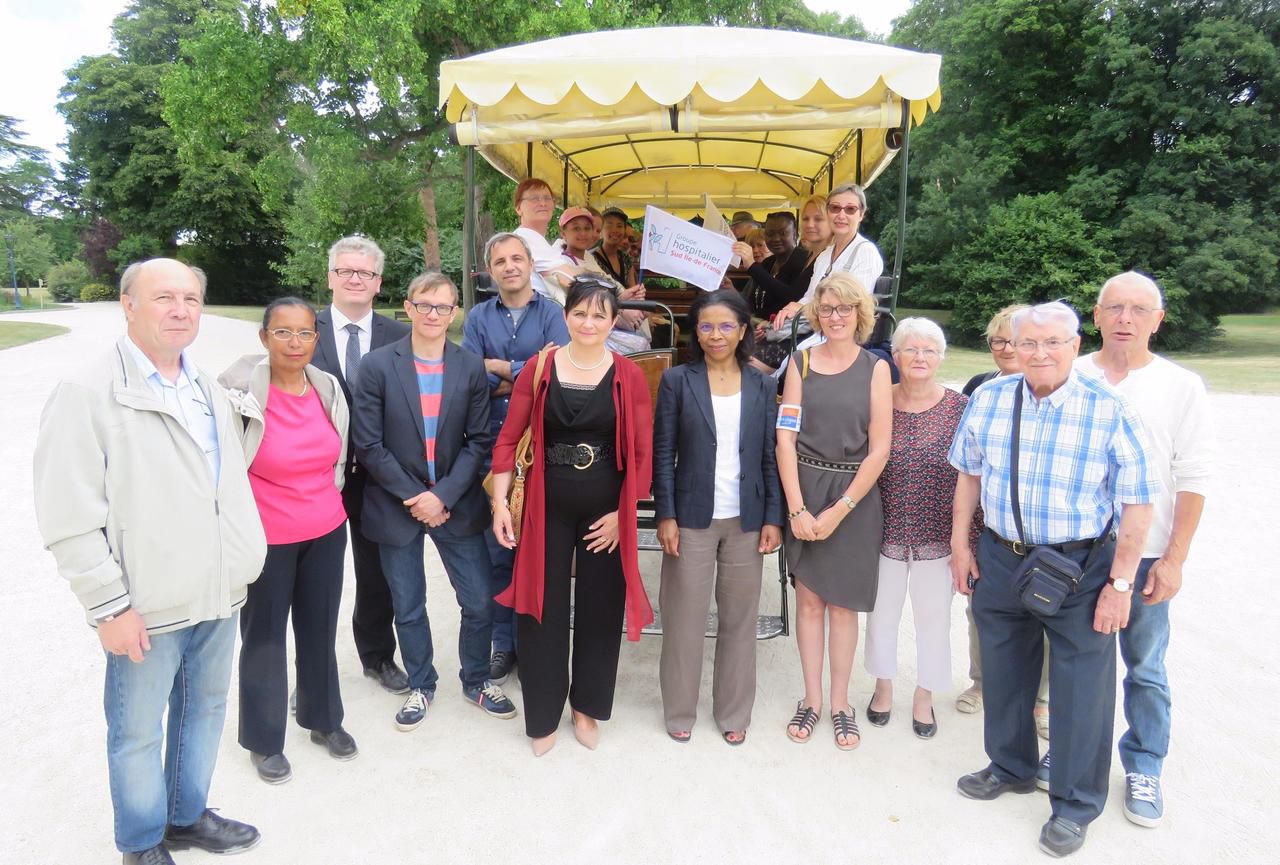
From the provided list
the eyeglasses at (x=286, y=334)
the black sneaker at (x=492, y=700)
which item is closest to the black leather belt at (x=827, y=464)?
the black sneaker at (x=492, y=700)

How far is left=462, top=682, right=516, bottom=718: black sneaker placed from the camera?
367 cm

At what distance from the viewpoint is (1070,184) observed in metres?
26.3

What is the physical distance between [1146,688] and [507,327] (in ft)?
10.8

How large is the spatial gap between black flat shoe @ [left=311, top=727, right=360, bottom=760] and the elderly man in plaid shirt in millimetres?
2767

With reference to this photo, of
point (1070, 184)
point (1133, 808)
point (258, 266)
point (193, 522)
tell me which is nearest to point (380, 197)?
point (193, 522)

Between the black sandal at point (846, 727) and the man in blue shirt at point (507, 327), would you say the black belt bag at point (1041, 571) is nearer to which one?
the black sandal at point (846, 727)

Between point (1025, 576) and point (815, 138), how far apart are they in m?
4.40

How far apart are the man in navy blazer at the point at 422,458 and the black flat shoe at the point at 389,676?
0.89ft

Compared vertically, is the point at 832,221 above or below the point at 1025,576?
above

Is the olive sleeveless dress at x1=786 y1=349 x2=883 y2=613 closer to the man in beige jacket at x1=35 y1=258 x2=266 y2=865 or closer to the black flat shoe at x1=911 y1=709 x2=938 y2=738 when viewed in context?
the black flat shoe at x1=911 y1=709 x2=938 y2=738

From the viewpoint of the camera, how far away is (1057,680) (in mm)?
2842

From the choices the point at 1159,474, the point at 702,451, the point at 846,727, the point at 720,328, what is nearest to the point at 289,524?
the point at 702,451

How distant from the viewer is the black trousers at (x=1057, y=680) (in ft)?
8.95

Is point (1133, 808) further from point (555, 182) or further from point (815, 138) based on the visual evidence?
point (555, 182)
